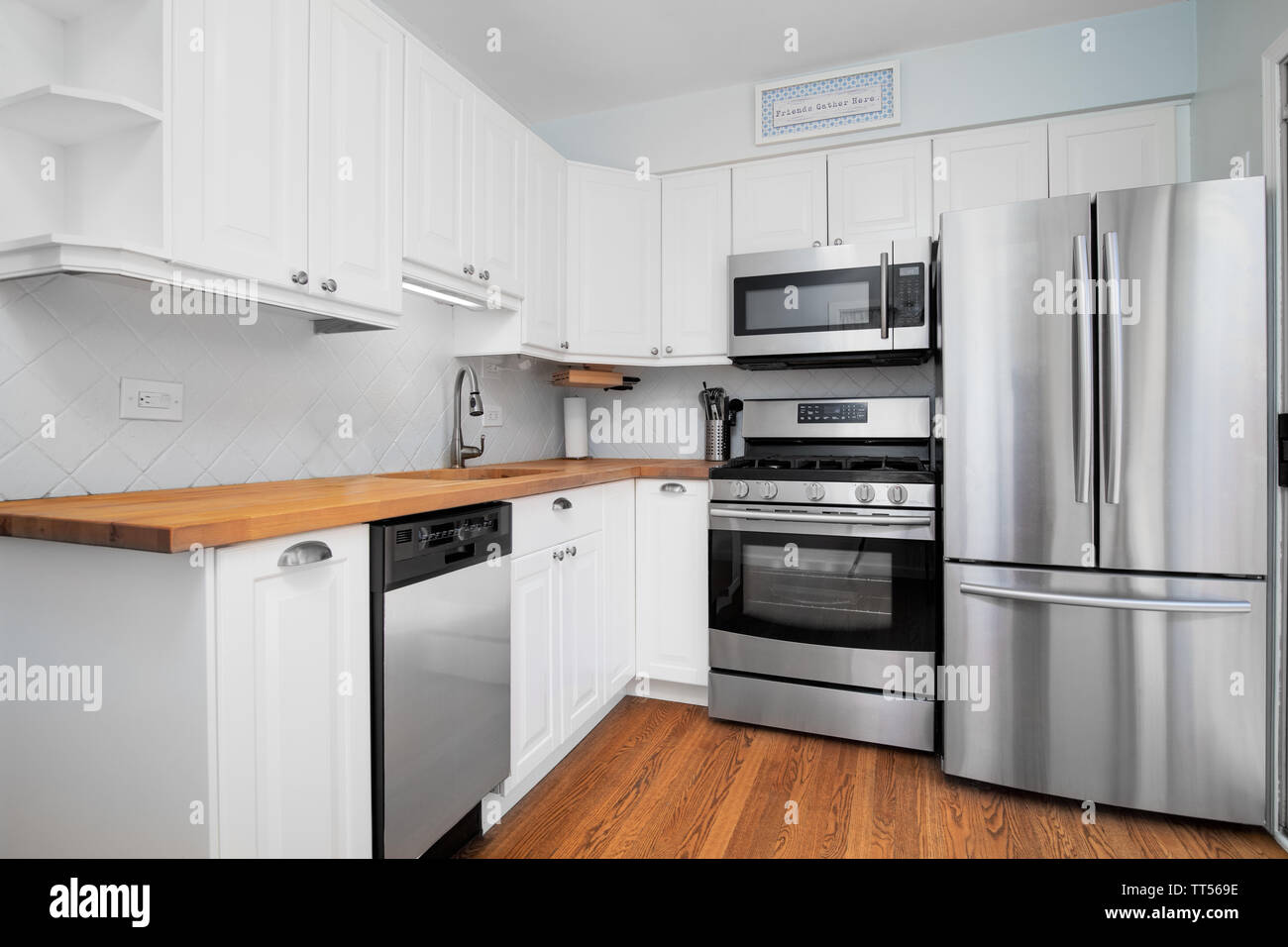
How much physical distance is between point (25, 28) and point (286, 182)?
20.3 inches

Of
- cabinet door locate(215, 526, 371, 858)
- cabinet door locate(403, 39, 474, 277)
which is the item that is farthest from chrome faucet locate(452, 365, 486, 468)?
cabinet door locate(215, 526, 371, 858)

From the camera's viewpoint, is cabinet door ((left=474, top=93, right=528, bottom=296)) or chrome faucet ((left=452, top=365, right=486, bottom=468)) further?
chrome faucet ((left=452, top=365, right=486, bottom=468))

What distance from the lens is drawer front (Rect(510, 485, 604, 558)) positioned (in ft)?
6.17

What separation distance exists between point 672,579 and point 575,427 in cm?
104

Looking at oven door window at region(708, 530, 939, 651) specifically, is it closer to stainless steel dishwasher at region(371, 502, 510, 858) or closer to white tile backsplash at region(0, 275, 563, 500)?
stainless steel dishwasher at region(371, 502, 510, 858)

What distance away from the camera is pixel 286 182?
1523 millimetres

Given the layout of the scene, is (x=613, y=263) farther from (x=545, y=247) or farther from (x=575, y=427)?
(x=575, y=427)

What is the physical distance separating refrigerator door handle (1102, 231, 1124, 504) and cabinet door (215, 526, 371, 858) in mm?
1987

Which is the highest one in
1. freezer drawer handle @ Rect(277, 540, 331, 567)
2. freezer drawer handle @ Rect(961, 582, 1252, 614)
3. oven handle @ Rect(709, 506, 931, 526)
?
freezer drawer handle @ Rect(277, 540, 331, 567)

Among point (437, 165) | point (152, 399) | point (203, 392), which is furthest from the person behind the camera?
point (437, 165)

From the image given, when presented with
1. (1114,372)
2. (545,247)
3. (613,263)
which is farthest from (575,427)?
(1114,372)

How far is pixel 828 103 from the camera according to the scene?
2.74 meters
